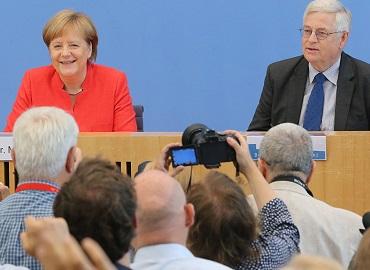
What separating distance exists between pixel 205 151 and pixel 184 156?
3.1 inches

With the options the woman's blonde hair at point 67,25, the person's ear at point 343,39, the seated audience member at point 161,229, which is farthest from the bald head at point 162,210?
the person's ear at point 343,39

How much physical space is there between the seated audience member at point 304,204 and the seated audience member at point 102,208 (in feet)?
4.09

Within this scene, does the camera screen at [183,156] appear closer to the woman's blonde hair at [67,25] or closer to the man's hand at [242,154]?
the man's hand at [242,154]

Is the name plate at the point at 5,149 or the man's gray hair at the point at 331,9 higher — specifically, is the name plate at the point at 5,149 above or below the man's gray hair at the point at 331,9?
below

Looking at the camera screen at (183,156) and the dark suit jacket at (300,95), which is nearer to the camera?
the camera screen at (183,156)

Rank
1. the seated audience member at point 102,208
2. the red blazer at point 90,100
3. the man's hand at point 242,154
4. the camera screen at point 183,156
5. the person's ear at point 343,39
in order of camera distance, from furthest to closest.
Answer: the person's ear at point 343,39 → the red blazer at point 90,100 → the camera screen at point 183,156 → the man's hand at point 242,154 → the seated audience member at point 102,208

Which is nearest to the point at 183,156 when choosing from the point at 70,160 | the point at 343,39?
the point at 70,160

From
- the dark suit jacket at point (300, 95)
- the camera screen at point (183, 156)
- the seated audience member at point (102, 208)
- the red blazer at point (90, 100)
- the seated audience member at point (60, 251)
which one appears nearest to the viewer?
the seated audience member at point (60, 251)

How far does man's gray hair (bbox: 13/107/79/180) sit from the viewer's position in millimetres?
2455

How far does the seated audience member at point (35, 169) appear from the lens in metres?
2.36

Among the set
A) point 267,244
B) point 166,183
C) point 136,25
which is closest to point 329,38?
point 136,25

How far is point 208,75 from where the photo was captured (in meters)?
6.09

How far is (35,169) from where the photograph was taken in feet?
8.04

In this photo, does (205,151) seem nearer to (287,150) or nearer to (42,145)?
(287,150)
